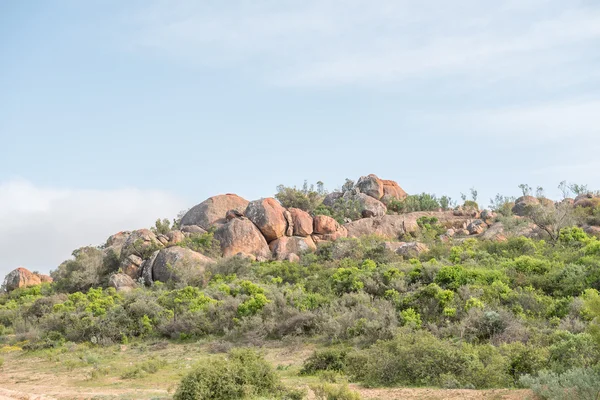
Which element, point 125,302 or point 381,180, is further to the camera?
point 381,180

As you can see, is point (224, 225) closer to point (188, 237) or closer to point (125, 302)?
point (188, 237)

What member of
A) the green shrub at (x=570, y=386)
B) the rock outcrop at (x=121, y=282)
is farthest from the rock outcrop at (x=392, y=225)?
the green shrub at (x=570, y=386)

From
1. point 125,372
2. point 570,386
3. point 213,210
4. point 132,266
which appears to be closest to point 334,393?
point 570,386

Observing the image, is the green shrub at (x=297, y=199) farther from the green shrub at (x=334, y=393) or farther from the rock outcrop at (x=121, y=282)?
the green shrub at (x=334, y=393)

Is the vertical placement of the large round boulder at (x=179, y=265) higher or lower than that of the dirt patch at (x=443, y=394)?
higher

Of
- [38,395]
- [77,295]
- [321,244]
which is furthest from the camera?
[321,244]

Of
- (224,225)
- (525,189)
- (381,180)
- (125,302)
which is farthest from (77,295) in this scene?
(525,189)

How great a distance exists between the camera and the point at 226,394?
11523 millimetres

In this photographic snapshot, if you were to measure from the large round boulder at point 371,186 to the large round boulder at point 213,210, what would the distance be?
12.1m

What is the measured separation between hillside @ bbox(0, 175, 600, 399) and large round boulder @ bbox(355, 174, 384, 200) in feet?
23.4

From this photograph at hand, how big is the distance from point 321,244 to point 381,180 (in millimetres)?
19262

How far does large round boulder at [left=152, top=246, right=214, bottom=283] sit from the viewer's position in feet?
114

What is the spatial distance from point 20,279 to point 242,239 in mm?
17156

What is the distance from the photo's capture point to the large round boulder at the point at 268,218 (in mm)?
41969
